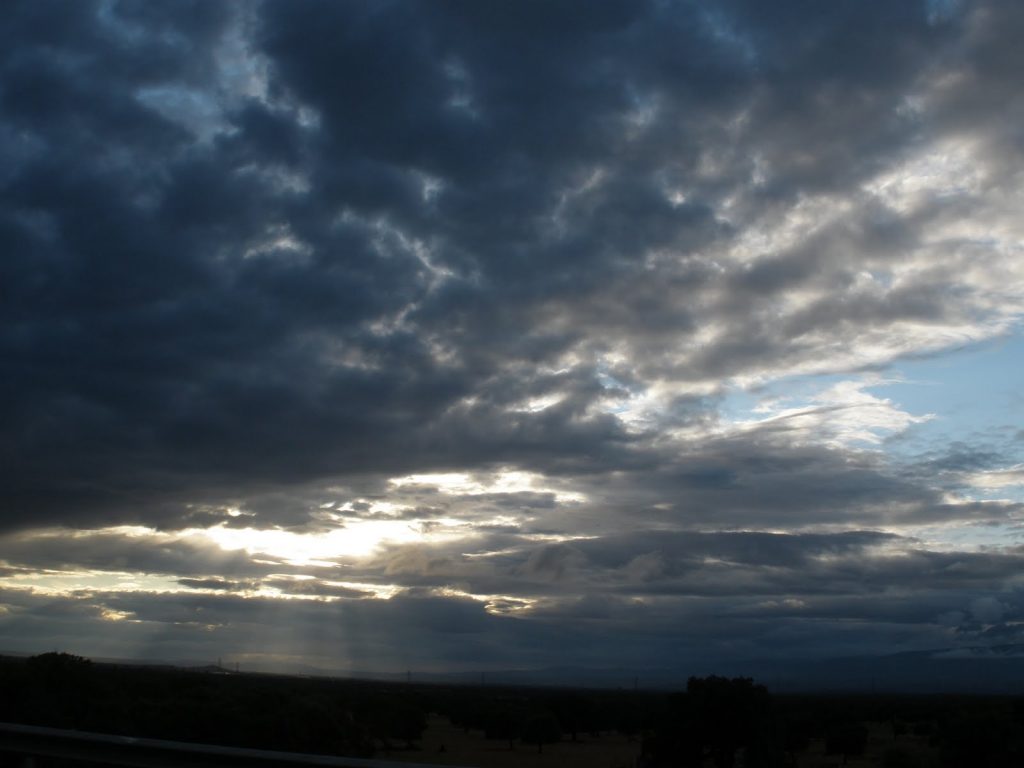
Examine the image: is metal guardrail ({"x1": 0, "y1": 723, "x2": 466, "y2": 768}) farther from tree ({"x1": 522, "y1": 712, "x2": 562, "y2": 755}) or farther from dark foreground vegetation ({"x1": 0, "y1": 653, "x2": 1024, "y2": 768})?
tree ({"x1": 522, "y1": 712, "x2": 562, "y2": 755})

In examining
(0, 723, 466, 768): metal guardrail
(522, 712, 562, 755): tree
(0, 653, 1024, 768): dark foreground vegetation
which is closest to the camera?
(0, 723, 466, 768): metal guardrail

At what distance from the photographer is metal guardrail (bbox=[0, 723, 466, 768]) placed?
920cm

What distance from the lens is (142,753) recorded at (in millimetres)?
10398

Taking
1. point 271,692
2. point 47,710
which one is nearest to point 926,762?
point 271,692

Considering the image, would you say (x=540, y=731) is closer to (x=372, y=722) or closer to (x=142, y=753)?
(x=372, y=722)

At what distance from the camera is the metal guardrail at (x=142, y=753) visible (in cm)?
920

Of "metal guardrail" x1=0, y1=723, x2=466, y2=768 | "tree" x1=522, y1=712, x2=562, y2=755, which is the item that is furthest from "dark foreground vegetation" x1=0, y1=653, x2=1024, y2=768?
"metal guardrail" x1=0, y1=723, x2=466, y2=768

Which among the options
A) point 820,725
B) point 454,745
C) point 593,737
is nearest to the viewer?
point 820,725

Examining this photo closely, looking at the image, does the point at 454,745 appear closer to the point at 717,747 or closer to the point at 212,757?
the point at 717,747

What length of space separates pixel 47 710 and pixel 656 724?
22847 mm

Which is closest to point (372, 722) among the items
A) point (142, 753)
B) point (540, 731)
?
point (540, 731)

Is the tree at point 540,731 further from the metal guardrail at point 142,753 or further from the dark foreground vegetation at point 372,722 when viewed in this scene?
the metal guardrail at point 142,753

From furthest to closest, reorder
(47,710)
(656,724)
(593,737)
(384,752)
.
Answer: (593,737) < (384,752) < (656,724) < (47,710)

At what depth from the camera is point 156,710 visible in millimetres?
26875
